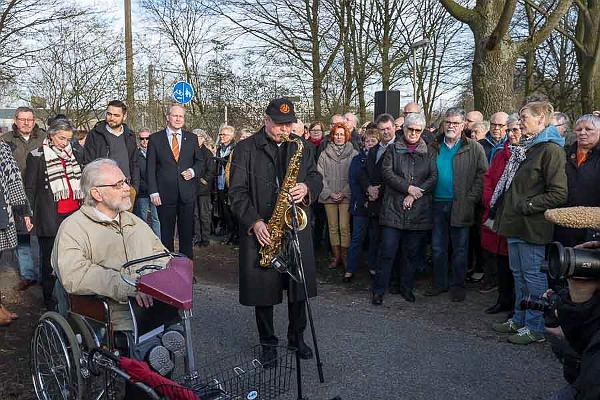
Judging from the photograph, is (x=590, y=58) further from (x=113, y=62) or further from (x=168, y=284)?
(x=168, y=284)

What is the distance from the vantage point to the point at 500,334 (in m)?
5.32

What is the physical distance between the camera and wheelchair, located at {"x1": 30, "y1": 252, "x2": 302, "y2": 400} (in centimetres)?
296

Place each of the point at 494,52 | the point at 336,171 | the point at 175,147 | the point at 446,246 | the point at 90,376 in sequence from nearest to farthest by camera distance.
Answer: the point at 90,376 < the point at 446,246 < the point at 175,147 < the point at 336,171 < the point at 494,52

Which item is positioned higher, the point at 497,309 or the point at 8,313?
the point at 8,313

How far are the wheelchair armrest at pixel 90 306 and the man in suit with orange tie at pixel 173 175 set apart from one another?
3.35 meters

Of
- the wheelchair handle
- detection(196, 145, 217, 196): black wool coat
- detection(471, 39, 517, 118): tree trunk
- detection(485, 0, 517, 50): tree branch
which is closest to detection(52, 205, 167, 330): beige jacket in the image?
the wheelchair handle

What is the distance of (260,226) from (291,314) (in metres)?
0.86

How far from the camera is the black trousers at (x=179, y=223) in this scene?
6969 millimetres

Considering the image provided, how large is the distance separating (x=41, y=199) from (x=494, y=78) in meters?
6.93

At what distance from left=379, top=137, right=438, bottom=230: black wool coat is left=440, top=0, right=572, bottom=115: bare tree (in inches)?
140

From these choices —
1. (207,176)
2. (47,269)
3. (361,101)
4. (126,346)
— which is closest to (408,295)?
(126,346)

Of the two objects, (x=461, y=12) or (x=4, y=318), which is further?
(x=461, y=12)

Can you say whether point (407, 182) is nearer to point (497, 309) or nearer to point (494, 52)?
point (497, 309)

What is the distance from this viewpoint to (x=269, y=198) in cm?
459
